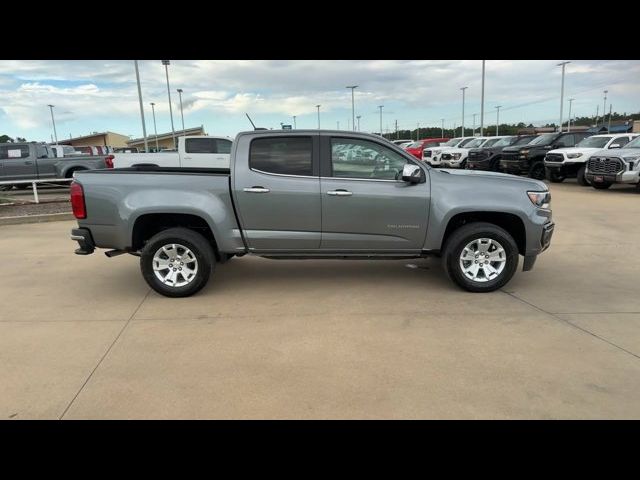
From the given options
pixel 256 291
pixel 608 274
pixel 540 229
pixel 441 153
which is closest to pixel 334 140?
pixel 256 291

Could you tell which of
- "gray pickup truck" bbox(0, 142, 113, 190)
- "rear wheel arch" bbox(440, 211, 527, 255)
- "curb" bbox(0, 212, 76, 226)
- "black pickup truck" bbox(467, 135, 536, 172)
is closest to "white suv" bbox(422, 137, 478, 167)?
"black pickup truck" bbox(467, 135, 536, 172)

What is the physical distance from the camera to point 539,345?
3941mm

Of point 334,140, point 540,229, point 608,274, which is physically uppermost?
point 334,140

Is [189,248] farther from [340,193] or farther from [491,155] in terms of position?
[491,155]

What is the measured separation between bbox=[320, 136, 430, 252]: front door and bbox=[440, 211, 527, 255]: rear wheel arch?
38cm

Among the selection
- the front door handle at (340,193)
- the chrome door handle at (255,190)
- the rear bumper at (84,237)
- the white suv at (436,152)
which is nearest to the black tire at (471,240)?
the front door handle at (340,193)

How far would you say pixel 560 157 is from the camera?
16797mm

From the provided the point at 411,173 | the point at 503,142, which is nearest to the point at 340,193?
the point at 411,173

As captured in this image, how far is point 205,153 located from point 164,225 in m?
8.92

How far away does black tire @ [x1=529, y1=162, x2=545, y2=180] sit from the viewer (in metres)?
18.5

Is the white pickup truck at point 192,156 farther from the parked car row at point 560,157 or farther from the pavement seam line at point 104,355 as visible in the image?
the parked car row at point 560,157

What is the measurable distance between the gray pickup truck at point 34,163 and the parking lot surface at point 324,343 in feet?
39.0

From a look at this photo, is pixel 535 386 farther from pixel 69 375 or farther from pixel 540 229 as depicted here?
pixel 69 375

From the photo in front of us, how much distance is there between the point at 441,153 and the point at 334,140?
64.8ft
